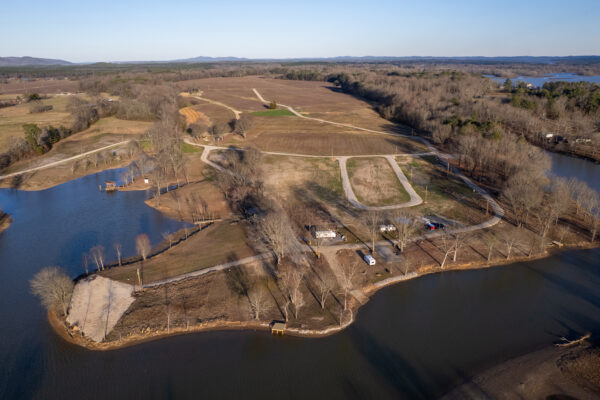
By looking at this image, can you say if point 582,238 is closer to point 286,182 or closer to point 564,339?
point 564,339

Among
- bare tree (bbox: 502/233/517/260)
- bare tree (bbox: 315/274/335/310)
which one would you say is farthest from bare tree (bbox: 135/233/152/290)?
bare tree (bbox: 502/233/517/260)

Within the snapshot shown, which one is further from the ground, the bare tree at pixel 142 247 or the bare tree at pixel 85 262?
the bare tree at pixel 142 247

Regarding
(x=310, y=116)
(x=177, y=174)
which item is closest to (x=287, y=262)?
(x=177, y=174)

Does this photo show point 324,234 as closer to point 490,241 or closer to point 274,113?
point 490,241

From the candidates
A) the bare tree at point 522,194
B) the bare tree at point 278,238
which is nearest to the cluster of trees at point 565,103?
the bare tree at point 522,194

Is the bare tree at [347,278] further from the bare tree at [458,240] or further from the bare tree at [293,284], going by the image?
the bare tree at [458,240]
